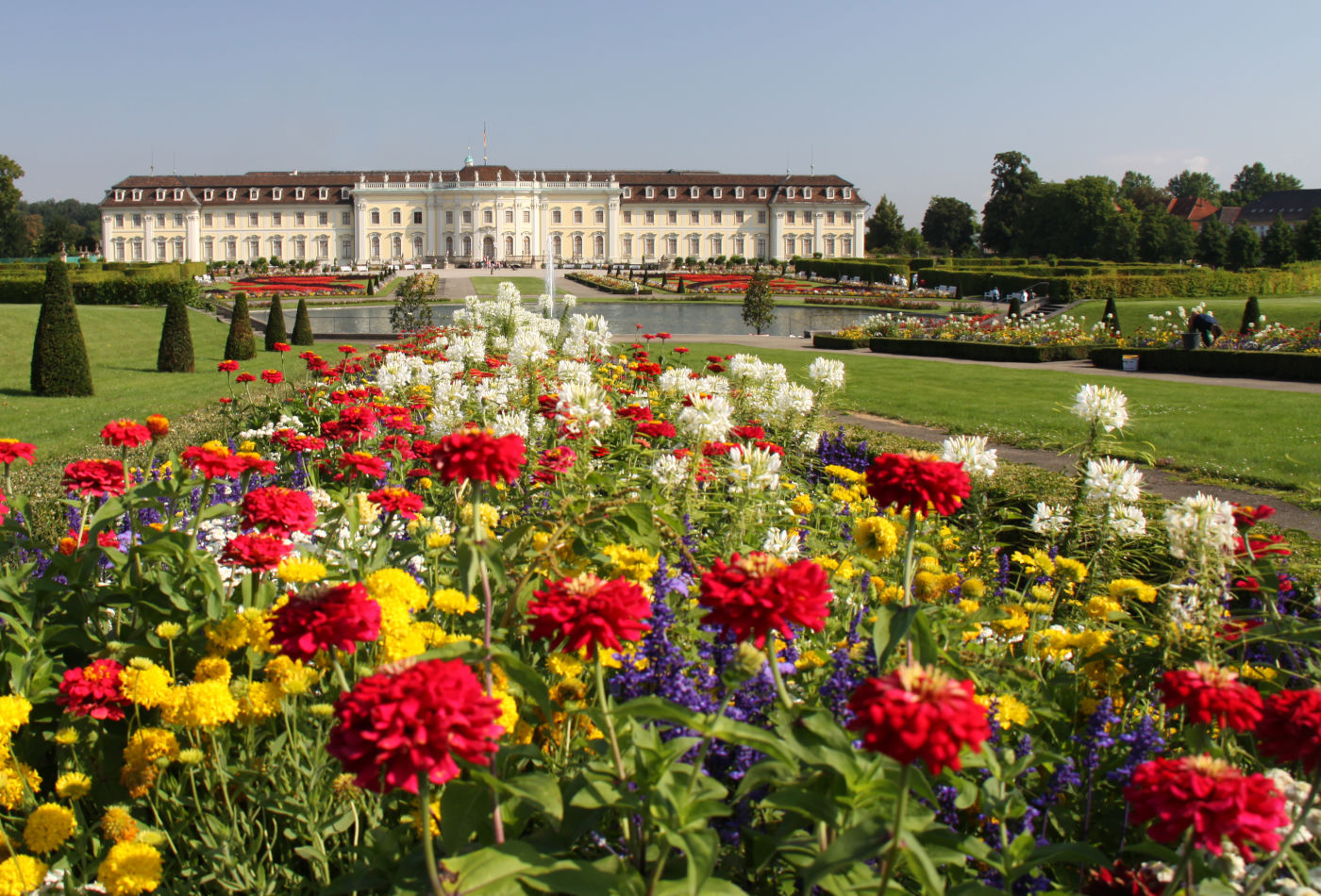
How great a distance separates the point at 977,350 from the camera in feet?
55.6

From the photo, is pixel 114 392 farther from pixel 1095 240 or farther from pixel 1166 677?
pixel 1095 240

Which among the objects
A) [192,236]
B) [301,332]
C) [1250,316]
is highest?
[192,236]

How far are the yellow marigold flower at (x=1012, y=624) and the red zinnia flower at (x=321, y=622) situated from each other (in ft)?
4.63

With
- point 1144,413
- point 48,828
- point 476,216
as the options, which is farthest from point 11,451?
point 476,216

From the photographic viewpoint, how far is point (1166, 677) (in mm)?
1338

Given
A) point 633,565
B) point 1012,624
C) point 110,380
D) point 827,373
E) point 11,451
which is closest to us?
point 633,565

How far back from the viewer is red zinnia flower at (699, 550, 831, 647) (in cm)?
127

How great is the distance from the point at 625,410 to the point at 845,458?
185cm

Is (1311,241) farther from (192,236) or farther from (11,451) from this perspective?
(192,236)

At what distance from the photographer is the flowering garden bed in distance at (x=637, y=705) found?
123 centimetres

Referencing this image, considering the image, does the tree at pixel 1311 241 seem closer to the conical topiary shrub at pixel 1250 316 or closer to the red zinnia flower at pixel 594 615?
the conical topiary shrub at pixel 1250 316

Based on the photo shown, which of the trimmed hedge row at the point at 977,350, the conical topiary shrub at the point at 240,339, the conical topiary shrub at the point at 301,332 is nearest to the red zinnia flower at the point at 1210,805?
the conical topiary shrub at the point at 240,339

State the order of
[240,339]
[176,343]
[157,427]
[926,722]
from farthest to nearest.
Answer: [240,339] → [176,343] → [157,427] → [926,722]

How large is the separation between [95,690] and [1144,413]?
30.9 feet
